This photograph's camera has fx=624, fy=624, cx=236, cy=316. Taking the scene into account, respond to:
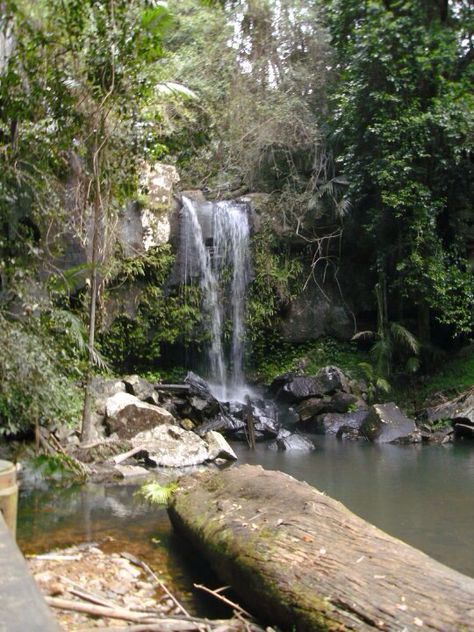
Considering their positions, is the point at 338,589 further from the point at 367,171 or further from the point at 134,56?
the point at 367,171

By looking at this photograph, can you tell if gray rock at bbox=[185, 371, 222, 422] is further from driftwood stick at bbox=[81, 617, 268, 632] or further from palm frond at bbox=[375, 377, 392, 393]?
driftwood stick at bbox=[81, 617, 268, 632]

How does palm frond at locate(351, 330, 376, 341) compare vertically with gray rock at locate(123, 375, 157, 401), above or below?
above

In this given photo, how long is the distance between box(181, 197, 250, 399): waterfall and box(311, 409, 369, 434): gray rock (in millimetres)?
2932

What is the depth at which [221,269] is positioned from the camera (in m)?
16.0

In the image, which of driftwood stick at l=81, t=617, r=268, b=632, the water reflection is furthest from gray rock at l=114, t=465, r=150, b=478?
driftwood stick at l=81, t=617, r=268, b=632

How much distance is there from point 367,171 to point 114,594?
12691mm

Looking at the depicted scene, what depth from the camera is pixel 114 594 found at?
13.0 feet

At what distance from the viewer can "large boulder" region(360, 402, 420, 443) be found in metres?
12.1

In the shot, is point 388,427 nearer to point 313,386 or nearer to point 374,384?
point 313,386

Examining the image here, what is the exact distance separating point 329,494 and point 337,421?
5996mm

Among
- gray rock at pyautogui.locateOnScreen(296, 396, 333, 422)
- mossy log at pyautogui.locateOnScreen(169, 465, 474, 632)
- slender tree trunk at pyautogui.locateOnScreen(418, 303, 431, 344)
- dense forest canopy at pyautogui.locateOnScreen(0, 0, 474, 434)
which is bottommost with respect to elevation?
gray rock at pyautogui.locateOnScreen(296, 396, 333, 422)

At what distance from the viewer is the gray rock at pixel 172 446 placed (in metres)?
9.07

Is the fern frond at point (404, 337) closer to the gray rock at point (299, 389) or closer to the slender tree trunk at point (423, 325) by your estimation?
the slender tree trunk at point (423, 325)

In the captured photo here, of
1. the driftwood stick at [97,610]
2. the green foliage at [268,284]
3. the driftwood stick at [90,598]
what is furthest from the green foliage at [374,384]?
the driftwood stick at [97,610]
